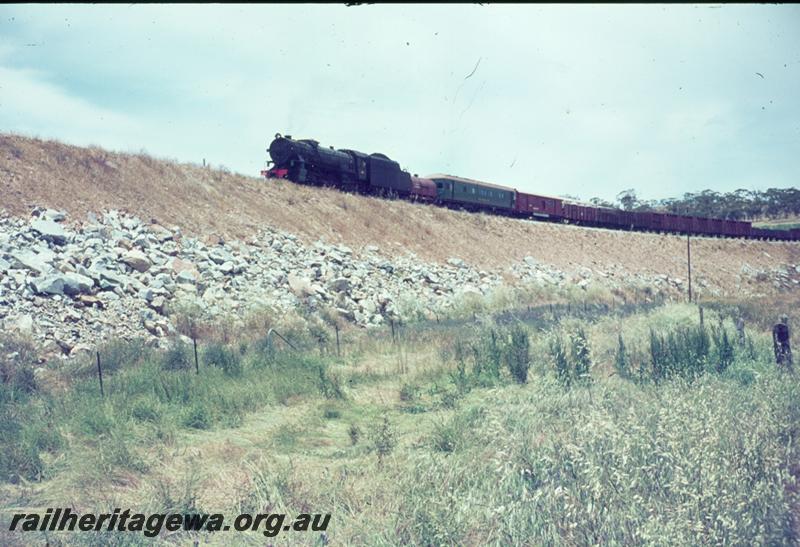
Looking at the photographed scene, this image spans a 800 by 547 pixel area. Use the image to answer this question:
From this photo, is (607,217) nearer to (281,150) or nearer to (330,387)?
(281,150)

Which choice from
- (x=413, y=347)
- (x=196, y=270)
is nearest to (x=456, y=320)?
(x=413, y=347)

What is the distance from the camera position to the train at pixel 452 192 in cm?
2992

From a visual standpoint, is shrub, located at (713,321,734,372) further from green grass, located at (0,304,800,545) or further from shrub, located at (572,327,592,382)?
shrub, located at (572,327,592,382)

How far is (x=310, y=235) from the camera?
2466cm

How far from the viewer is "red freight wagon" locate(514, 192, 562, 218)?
4616cm

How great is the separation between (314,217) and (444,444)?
20.9 m

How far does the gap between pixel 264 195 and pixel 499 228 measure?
58.0 ft

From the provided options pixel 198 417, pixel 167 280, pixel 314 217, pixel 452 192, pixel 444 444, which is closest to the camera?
pixel 444 444

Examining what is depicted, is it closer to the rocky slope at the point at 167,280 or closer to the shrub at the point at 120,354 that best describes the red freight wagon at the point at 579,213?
the rocky slope at the point at 167,280

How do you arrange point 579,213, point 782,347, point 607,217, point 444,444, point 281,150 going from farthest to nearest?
point 607,217
point 579,213
point 281,150
point 782,347
point 444,444

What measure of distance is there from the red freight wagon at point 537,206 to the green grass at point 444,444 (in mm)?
35022

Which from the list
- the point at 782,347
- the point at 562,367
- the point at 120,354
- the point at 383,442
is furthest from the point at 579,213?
the point at 383,442

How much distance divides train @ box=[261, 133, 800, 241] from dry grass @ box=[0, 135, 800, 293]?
7.02 feet

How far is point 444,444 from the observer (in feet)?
22.3
